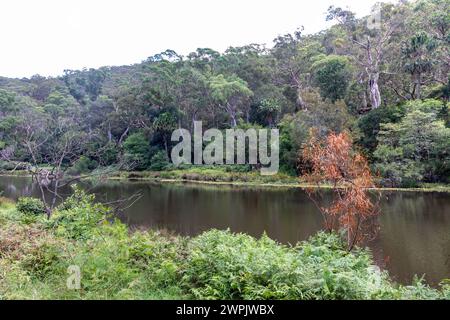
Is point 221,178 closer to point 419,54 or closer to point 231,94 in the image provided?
point 231,94

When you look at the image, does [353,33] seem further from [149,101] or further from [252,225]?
[252,225]

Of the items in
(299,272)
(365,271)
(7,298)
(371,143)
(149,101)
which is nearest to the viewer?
(7,298)

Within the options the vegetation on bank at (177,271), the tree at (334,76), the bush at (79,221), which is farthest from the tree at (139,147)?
the vegetation on bank at (177,271)

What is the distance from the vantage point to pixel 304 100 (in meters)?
29.5

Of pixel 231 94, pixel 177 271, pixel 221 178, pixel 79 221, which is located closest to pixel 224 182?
pixel 221 178

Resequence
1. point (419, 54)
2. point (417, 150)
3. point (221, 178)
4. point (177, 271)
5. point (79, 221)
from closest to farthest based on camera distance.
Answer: point (177, 271) < point (79, 221) < point (417, 150) < point (419, 54) < point (221, 178)

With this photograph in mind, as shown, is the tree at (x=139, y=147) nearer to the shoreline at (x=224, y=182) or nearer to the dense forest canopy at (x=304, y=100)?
the dense forest canopy at (x=304, y=100)

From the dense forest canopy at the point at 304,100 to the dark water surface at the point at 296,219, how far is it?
107 inches

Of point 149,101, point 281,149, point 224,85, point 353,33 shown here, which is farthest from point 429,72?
point 149,101

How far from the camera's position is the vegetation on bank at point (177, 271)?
435 cm

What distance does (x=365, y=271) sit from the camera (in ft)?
18.2

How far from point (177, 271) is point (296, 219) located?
908cm

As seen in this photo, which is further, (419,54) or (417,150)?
(419,54)
